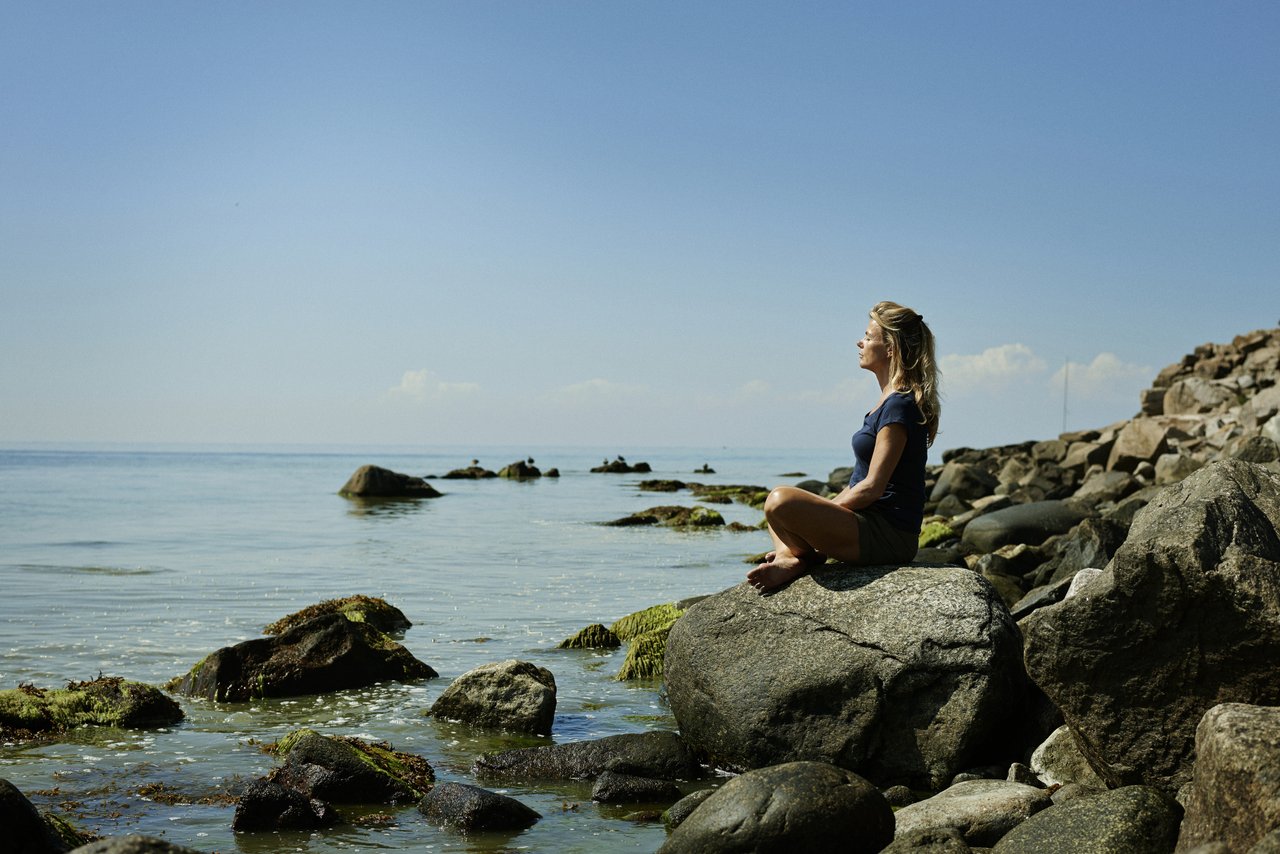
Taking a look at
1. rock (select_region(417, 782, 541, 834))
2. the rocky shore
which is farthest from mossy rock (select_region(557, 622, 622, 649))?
rock (select_region(417, 782, 541, 834))

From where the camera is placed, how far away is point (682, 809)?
6941mm

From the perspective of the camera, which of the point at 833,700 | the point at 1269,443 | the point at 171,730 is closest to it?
the point at 833,700

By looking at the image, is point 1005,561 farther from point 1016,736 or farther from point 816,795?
point 816,795

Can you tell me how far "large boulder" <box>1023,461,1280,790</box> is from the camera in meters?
6.06

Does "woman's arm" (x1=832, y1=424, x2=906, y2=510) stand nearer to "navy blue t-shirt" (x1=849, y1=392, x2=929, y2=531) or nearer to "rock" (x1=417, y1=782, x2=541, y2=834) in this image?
"navy blue t-shirt" (x1=849, y1=392, x2=929, y2=531)

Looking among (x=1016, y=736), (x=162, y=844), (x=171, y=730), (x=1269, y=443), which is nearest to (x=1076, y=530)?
(x=1269, y=443)

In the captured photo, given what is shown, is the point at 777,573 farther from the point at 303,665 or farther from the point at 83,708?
the point at 83,708

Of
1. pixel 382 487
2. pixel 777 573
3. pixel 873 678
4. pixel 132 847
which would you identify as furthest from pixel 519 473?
pixel 132 847

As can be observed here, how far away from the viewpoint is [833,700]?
7.78 metres

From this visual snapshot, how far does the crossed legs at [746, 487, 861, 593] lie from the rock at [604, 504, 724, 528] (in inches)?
934

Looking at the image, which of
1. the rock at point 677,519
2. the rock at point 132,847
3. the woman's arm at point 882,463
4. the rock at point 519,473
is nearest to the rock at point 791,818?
the woman's arm at point 882,463

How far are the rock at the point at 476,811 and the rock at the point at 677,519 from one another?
25187 millimetres

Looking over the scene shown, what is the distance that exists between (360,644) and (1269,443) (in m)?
16.8

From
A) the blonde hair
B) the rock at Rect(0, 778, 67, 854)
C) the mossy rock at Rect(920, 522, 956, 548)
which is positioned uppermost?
the blonde hair
